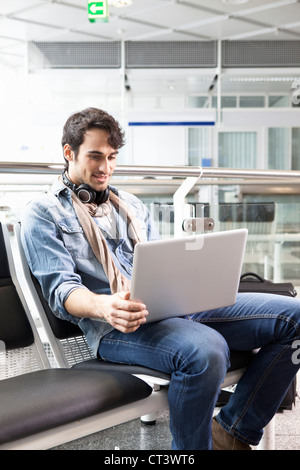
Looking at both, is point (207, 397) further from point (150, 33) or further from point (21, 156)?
point (21, 156)

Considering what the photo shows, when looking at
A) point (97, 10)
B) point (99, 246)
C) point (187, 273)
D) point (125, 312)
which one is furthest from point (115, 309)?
point (97, 10)

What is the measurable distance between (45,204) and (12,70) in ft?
26.2

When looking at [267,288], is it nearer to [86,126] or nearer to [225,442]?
[225,442]

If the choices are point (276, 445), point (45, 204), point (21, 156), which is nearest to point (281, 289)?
point (276, 445)

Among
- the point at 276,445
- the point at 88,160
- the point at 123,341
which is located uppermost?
the point at 88,160

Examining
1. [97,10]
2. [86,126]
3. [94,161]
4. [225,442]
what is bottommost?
[225,442]

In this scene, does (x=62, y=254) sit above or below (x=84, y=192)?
below

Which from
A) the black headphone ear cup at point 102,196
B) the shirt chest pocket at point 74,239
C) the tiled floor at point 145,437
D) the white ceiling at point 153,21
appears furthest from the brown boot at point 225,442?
the white ceiling at point 153,21

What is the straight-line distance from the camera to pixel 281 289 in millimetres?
2340

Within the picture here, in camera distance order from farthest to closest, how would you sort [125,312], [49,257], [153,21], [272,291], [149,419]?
[153,21], [272,291], [149,419], [49,257], [125,312]

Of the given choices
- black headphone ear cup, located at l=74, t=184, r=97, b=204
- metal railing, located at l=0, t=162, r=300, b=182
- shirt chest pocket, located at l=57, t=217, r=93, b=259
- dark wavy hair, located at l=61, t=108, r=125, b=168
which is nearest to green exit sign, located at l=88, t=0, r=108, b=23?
metal railing, located at l=0, t=162, r=300, b=182

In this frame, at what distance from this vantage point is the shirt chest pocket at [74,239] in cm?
156

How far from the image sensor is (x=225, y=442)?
5.02 feet

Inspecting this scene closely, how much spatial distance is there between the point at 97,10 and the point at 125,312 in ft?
16.9
